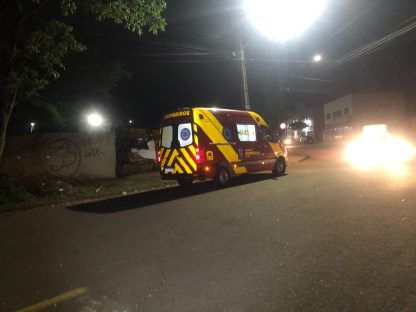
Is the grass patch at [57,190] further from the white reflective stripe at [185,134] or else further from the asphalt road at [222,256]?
the white reflective stripe at [185,134]

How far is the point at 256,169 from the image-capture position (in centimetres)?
1411

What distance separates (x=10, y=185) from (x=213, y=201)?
5926 mm

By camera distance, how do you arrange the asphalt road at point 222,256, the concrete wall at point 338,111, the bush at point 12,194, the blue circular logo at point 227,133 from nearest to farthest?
1. the asphalt road at point 222,256
2. the bush at point 12,194
3. the blue circular logo at point 227,133
4. the concrete wall at point 338,111

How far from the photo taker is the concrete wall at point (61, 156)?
13047 millimetres

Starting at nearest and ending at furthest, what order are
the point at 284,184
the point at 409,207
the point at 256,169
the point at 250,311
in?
the point at 250,311
the point at 409,207
the point at 284,184
the point at 256,169

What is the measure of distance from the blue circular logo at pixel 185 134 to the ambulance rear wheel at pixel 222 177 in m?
1.49

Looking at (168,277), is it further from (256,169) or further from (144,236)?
(256,169)

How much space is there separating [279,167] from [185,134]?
4884 mm

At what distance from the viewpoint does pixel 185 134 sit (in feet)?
39.8

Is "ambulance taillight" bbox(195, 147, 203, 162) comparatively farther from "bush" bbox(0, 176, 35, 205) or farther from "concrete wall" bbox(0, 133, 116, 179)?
"concrete wall" bbox(0, 133, 116, 179)

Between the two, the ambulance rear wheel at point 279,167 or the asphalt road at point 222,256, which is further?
the ambulance rear wheel at point 279,167

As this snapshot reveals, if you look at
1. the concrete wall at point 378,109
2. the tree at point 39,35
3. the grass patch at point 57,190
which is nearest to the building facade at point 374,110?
the concrete wall at point 378,109

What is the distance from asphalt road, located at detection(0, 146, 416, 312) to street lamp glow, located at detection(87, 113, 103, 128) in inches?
476

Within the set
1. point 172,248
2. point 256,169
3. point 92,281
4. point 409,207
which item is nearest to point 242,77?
point 256,169
